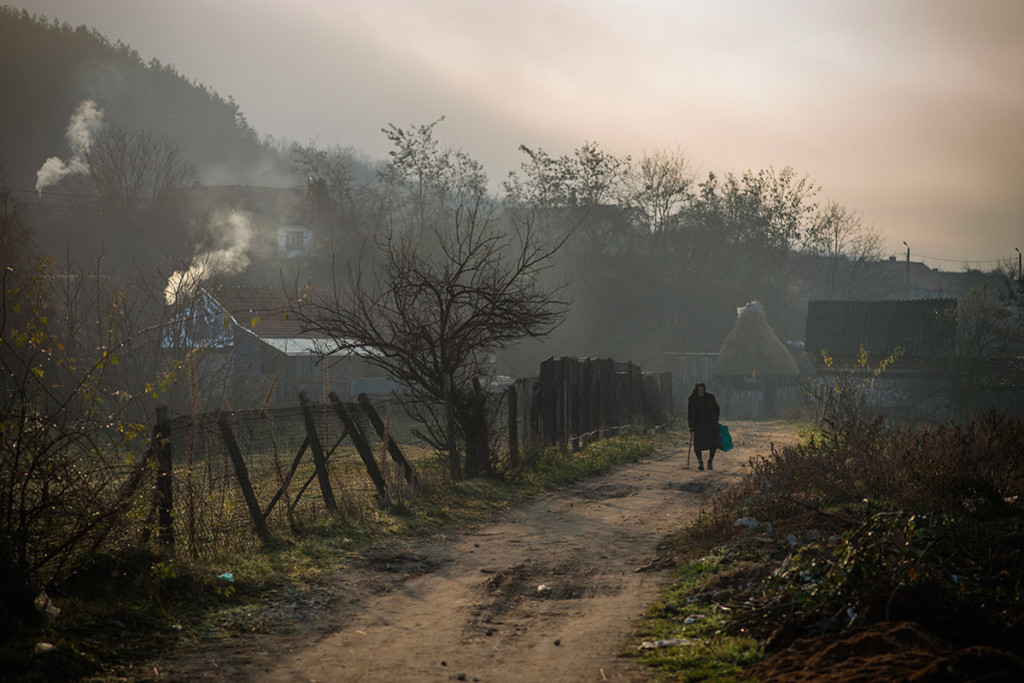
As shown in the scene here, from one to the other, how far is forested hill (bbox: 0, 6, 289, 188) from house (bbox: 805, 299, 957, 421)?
147ft

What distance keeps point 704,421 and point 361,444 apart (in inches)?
341

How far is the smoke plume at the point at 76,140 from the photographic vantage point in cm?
5362

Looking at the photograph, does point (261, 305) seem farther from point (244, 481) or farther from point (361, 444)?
point (244, 481)

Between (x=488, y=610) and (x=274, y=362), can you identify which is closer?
(x=488, y=610)

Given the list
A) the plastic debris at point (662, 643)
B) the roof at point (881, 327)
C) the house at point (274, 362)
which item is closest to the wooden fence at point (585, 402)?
the house at point (274, 362)

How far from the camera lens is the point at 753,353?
46.7 metres

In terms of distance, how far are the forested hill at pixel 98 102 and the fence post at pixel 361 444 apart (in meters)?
51.0

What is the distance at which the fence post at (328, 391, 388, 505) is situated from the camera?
11242mm

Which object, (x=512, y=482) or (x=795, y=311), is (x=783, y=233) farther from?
(x=512, y=482)

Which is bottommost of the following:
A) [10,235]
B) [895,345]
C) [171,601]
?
[171,601]

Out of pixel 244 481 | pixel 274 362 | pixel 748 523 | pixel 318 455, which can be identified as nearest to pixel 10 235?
pixel 274 362

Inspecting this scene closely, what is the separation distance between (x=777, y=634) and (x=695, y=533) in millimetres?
3992

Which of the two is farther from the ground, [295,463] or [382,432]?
[382,432]

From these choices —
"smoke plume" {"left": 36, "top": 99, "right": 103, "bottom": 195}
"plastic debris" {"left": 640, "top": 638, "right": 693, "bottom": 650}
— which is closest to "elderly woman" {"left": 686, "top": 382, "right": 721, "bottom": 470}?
"plastic debris" {"left": 640, "top": 638, "right": 693, "bottom": 650}
